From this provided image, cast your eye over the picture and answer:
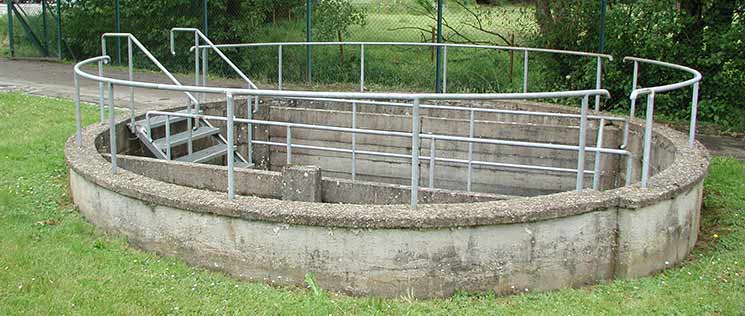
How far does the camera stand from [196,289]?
16.7 feet

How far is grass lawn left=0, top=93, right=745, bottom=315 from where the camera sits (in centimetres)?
480

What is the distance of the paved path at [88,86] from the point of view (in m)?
10.5

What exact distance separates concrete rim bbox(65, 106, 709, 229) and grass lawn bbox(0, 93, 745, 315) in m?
0.44

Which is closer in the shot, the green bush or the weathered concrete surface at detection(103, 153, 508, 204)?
the weathered concrete surface at detection(103, 153, 508, 204)

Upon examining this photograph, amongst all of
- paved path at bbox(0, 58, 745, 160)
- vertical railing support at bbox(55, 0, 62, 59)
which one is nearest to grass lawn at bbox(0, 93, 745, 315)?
paved path at bbox(0, 58, 745, 160)

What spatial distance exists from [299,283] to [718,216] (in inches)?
156

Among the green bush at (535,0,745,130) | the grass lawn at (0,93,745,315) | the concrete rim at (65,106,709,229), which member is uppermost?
the green bush at (535,0,745,130)

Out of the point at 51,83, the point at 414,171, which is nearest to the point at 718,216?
the point at 414,171

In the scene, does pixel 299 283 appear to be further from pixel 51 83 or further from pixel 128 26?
pixel 128 26

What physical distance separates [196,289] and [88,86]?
32.8 ft

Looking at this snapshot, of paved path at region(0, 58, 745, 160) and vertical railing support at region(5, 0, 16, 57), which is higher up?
vertical railing support at region(5, 0, 16, 57)

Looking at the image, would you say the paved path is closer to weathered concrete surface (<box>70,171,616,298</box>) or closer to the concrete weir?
Result: the concrete weir

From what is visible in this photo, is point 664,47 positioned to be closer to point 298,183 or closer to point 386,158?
Result: point 386,158

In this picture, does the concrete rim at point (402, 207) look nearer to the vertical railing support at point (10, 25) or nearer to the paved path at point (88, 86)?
the paved path at point (88, 86)
